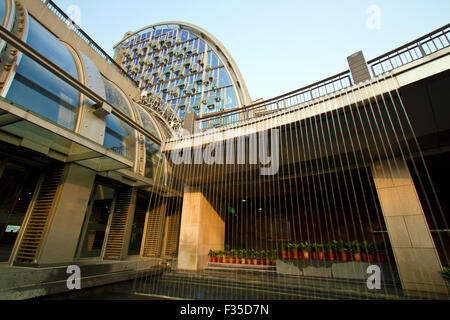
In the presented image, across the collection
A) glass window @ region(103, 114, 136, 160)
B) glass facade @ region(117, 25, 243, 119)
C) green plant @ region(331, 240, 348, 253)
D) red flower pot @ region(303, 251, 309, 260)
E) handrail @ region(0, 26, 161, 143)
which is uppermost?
glass facade @ region(117, 25, 243, 119)

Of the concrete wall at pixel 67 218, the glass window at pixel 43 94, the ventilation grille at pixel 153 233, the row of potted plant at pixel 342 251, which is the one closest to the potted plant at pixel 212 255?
the ventilation grille at pixel 153 233

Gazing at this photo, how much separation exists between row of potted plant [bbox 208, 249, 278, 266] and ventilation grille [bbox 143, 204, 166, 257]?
137 inches

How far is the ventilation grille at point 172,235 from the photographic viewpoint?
42.7ft

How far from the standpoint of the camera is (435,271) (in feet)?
20.0

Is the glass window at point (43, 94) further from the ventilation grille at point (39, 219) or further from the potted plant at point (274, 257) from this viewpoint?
the potted plant at point (274, 257)

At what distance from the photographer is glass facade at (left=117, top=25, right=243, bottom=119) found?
29.7 metres

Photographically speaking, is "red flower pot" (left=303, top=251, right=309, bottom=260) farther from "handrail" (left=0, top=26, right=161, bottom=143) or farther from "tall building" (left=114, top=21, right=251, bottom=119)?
"tall building" (left=114, top=21, right=251, bottom=119)

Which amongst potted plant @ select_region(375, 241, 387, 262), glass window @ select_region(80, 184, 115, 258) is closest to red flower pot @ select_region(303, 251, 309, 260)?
potted plant @ select_region(375, 241, 387, 262)

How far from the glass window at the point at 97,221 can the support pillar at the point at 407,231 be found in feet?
43.2

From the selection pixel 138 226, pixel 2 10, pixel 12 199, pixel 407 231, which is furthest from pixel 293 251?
pixel 2 10

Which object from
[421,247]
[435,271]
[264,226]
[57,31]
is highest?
[57,31]

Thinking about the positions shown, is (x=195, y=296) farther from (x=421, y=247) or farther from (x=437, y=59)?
(x=437, y=59)
